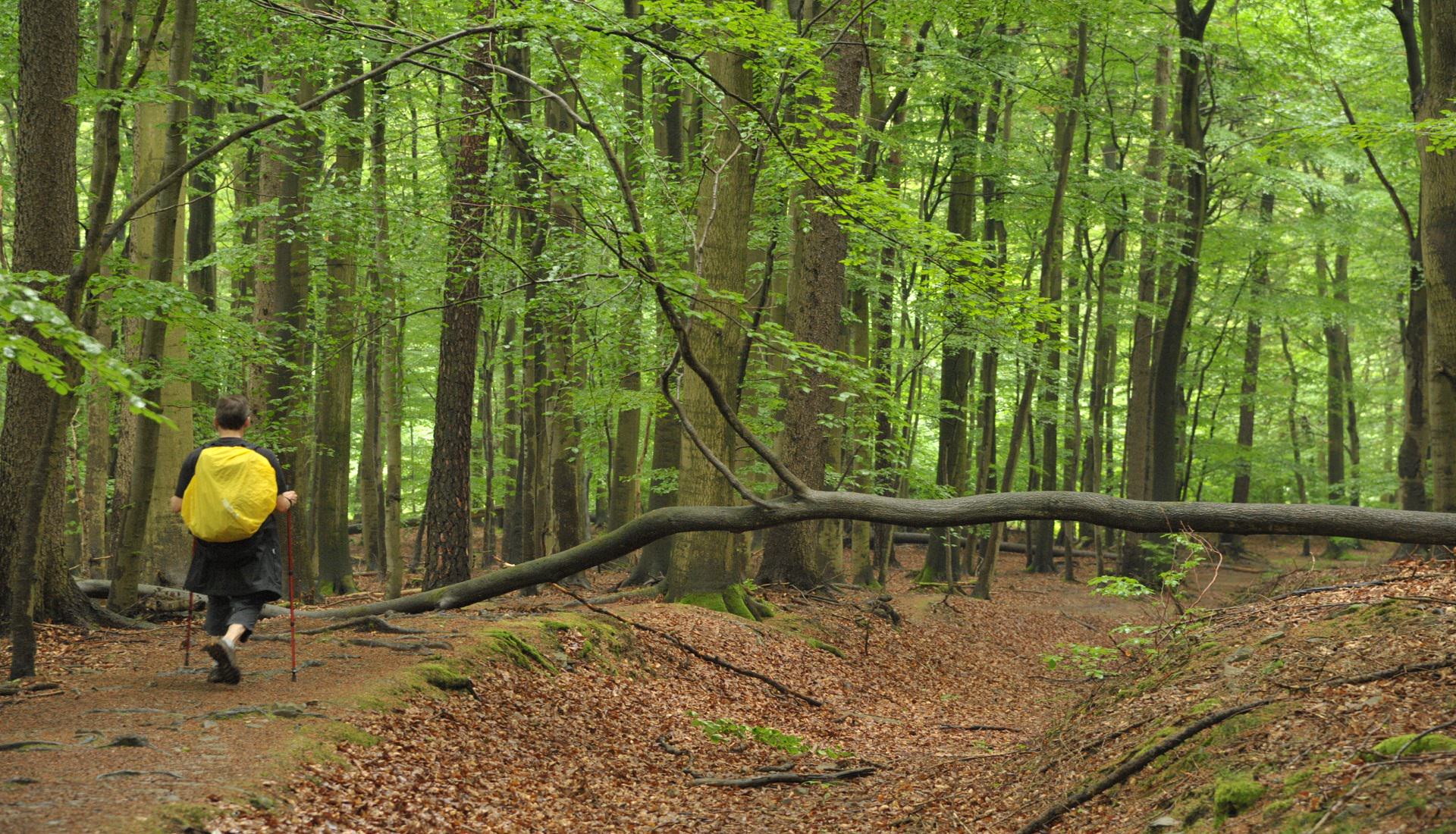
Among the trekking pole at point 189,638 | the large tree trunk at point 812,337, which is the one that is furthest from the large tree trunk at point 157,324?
the large tree trunk at point 812,337

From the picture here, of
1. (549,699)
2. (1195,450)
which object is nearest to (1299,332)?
(1195,450)

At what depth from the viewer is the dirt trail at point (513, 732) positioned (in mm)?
4840

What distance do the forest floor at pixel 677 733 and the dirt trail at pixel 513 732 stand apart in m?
0.02

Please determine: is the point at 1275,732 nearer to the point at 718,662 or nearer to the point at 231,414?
the point at 718,662

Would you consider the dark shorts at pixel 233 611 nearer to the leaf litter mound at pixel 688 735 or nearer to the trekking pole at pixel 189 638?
the trekking pole at pixel 189 638

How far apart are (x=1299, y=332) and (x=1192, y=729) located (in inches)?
1047

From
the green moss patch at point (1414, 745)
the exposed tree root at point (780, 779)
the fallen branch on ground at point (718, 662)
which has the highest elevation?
the green moss patch at point (1414, 745)

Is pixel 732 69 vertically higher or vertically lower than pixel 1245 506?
higher

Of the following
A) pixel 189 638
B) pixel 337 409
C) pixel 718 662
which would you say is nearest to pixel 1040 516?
pixel 718 662

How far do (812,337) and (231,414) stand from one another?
8.59 meters

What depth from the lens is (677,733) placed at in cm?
834

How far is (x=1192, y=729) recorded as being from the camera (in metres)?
5.35

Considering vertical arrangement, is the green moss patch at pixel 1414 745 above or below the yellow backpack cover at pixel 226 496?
below

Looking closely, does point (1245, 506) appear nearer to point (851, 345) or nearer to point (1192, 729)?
point (1192, 729)
